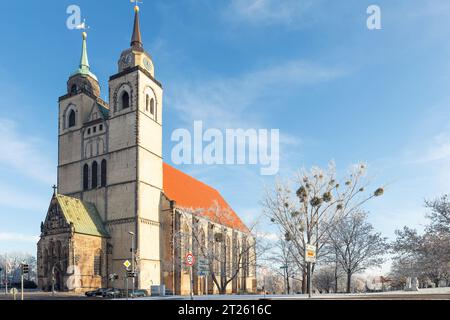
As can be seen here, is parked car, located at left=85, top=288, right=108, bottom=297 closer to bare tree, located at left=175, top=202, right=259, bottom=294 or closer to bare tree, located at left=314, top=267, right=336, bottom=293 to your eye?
bare tree, located at left=175, top=202, right=259, bottom=294

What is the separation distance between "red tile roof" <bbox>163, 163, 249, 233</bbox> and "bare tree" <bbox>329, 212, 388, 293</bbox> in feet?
35.6

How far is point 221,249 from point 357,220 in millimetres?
18660

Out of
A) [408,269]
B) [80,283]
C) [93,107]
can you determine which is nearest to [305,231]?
[408,269]

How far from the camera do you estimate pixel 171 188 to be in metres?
52.2

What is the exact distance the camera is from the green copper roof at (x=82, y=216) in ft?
135

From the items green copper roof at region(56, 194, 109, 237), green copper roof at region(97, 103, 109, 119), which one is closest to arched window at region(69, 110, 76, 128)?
green copper roof at region(97, 103, 109, 119)

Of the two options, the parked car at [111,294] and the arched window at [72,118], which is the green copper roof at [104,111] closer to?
the arched window at [72,118]

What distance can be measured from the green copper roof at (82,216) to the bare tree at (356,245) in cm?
2593

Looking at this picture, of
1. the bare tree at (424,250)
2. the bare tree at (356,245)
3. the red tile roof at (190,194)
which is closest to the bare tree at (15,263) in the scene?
the red tile roof at (190,194)

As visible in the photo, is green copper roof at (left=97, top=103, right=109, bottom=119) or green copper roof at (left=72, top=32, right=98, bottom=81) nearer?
green copper roof at (left=97, top=103, right=109, bottom=119)

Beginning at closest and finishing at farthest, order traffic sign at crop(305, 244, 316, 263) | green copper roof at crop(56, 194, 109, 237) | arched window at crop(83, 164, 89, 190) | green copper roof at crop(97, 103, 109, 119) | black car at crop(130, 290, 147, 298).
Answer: traffic sign at crop(305, 244, 316, 263), black car at crop(130, 290, 147, 298), green copper roof at crop(56, 194, 109, 237), arched window at crop(83, 164, 89, 190), green copper roof at crop(97, 103, 109, 119)

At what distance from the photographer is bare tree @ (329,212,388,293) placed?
46.2 metres

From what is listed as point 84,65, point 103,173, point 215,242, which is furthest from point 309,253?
point 84,65
